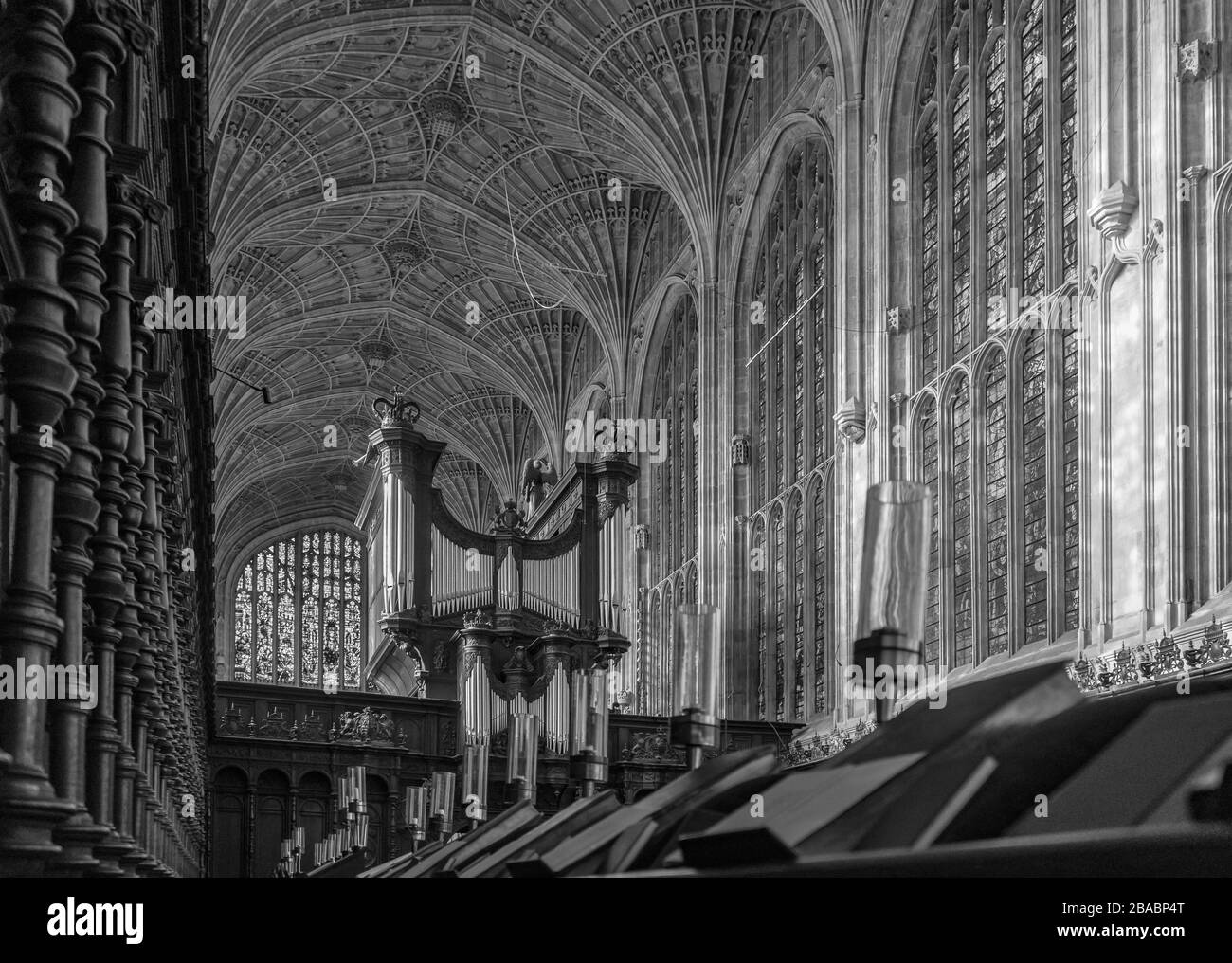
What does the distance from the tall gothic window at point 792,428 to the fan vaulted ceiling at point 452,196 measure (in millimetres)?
2393

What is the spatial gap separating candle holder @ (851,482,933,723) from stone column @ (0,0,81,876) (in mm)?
2034

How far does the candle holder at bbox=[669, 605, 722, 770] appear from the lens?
9.70 ft

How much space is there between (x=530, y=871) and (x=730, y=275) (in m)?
23.0

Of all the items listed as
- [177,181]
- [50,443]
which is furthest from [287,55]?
[50,443]

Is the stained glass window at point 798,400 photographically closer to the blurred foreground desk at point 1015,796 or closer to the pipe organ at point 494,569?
the pipe organ at point 494,569

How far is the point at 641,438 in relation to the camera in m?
29.3

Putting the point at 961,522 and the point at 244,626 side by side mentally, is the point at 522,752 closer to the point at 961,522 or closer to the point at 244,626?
the point at 961,522

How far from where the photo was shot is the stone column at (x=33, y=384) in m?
3.32

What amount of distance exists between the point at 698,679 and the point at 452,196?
2859 centimetres

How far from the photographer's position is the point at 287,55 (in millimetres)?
24312

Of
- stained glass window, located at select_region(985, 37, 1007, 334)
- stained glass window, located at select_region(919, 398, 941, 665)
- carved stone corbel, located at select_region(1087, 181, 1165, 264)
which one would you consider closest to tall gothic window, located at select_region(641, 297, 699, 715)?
stained glass window, located at select_region(919, 398, 941, 665)

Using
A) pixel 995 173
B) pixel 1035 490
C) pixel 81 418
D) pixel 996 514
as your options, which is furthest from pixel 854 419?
pixel 81 418

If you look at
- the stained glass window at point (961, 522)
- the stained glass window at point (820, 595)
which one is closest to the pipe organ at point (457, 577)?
the stained glass window at point (820, 595)

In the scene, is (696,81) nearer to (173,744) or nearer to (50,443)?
(173,744)
